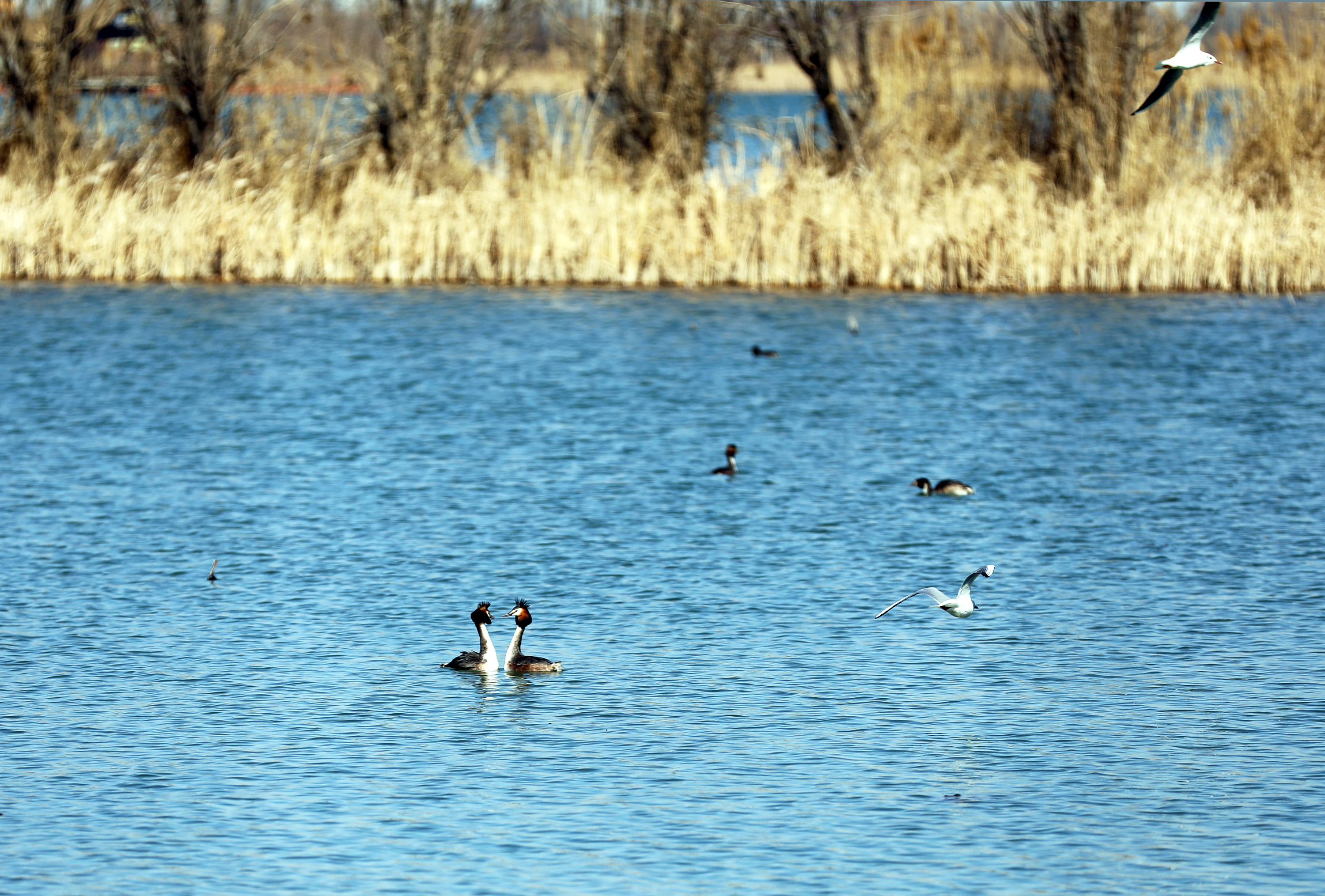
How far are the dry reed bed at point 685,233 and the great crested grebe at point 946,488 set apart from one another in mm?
9939

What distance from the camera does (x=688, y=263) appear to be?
25922 mm

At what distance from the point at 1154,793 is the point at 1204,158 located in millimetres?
19546

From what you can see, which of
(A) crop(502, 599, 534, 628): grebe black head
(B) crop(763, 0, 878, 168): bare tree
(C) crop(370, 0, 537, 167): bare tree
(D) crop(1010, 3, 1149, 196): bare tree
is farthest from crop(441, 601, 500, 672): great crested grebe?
(C) crop(370, 0, 537, 167): bare tree

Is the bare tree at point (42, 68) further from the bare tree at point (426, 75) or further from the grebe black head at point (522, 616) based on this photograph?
the grebe black head at point (522, 616)

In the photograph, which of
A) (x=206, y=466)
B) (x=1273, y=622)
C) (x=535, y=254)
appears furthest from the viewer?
(x=535, y=254)

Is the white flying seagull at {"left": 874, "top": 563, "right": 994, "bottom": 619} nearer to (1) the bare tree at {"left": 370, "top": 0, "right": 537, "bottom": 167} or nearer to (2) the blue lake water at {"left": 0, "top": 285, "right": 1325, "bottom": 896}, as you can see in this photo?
(2) the blue lake water at {"left": 0, "top": 285, "right": 1325, "bottom": 896}

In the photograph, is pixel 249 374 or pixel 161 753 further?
pixel 249 374

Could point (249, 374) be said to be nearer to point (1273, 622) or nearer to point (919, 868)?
point (1273, 622)

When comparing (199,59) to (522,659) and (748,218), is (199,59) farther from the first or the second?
(522,659)

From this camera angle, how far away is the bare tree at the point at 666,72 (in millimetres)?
28141

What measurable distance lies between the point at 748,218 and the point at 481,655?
52.6 ft

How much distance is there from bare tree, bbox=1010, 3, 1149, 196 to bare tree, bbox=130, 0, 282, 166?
39.1 ft

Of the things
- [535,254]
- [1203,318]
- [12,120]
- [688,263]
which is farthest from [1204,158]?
Answer: [12,120]

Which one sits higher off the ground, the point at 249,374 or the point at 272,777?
the point at 249,374
